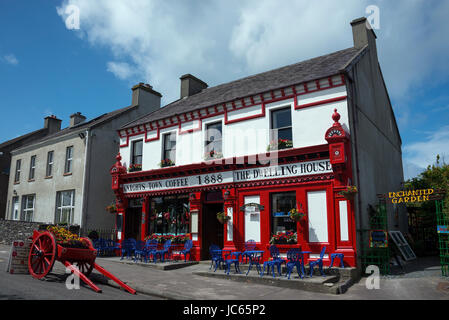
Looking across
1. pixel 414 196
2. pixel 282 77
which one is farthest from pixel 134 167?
pixel 414 196

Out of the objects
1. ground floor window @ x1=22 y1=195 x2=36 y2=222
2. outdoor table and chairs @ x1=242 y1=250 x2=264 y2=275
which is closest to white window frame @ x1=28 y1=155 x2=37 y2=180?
ground floor window @ x1=22 y1=195 x2=36 y2=222

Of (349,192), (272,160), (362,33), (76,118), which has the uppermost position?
(362,33)

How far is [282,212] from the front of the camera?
13344mm

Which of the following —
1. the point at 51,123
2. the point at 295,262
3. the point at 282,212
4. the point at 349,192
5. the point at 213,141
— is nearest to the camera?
the point at 295,262

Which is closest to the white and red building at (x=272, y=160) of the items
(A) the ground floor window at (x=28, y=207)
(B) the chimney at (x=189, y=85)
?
(B) the chimney at (x=189, y=85)

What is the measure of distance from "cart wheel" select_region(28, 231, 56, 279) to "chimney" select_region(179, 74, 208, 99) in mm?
14138

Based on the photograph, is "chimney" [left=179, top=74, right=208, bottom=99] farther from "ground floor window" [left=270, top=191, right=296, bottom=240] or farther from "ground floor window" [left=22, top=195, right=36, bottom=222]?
"ground floor window" [left=22, top=195, right=36, bottom=222]

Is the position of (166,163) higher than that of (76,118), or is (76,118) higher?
(76,118)

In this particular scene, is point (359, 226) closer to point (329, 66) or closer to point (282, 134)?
point (282, 134)

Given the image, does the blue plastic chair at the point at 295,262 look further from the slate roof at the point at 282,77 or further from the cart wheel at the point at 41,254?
the cart wheel at the point at 41,254

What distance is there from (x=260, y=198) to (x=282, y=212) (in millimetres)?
1087

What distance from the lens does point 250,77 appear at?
64.3 ft

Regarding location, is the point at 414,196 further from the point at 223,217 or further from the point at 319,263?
Answer: the point at 223,217
